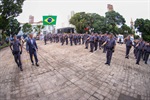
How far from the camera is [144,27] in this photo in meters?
40.1

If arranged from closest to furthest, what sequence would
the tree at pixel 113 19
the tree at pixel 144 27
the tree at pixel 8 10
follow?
the tree at pixel 8 10 < the tree at pixel 144 27 < the tree at pixel 113 19

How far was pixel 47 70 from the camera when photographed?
21.3ft

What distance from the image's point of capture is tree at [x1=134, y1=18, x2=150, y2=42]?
39594 millimetres

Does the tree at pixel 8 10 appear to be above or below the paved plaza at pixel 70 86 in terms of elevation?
above

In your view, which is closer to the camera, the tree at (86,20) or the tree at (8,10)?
the tree at (8,10)

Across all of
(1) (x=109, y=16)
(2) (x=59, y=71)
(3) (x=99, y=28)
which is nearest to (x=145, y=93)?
(2) (x=59, y=71)

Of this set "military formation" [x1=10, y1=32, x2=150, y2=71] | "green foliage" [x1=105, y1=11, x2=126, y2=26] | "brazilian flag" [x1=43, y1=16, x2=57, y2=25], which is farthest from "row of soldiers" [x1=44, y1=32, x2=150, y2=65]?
"green foliage" [x1=105, y1=11, x2=126, y2=26]

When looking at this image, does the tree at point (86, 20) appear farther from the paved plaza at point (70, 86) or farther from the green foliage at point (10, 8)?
the paved plaza at point (70, 86)

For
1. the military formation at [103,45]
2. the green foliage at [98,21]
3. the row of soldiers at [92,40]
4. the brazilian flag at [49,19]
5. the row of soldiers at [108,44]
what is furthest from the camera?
the green foliage at [98,21]

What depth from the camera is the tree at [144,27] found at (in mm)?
39594

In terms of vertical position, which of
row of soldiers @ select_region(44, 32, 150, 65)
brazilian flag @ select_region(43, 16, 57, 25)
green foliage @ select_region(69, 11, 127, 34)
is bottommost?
row of soldiers @ select_region(44, 32, 150, 65)

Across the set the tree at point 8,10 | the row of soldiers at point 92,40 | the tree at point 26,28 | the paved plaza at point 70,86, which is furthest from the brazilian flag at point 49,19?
the tree at point 26,28

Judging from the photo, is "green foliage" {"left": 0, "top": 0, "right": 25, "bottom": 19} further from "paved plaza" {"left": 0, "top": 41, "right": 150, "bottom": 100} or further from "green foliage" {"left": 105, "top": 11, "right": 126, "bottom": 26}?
"green foliage" {"left": 105, "top": 11, "right": 126, "bottom": 26}

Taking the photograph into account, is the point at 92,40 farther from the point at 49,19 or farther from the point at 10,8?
the point at 10,8
